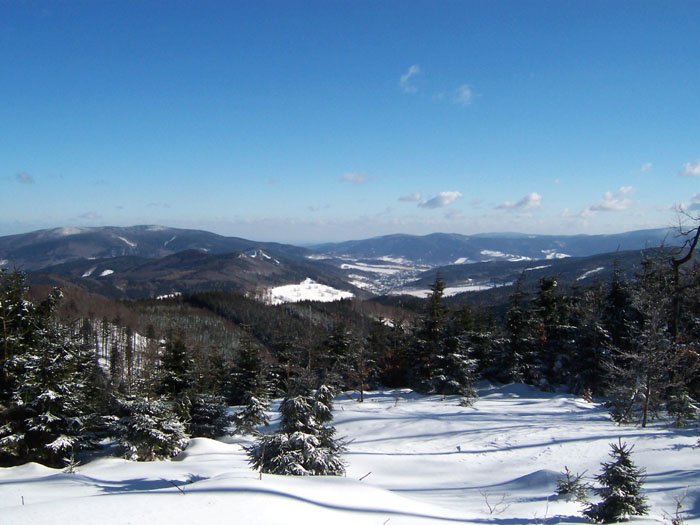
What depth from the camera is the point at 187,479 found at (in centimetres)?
1019

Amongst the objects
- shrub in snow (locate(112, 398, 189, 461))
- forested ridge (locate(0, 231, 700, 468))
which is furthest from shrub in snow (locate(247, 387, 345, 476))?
shrub in snow (locate(112, 398, 189, 461))

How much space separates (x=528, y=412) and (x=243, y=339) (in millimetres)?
19088

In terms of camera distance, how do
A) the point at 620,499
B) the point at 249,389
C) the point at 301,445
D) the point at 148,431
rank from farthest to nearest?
the point at 249,389, the point at 148,431, the point at 301,445, the point at 620,499

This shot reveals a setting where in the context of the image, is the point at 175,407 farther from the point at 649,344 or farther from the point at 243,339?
Result: the point at 649,344

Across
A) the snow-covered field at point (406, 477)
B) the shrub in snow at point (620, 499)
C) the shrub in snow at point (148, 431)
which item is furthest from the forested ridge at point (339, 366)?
the shrub in snow at point (620, 499)

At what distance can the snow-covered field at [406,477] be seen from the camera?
584 cm

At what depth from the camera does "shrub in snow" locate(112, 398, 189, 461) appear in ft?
49.1

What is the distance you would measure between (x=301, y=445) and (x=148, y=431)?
28.3 feet

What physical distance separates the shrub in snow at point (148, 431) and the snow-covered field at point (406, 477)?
782 mm

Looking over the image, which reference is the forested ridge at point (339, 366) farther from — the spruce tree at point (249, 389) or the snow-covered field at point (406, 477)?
the snow-covered field at point (406, 477)

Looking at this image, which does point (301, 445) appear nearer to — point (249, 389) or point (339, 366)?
point (249, 389)

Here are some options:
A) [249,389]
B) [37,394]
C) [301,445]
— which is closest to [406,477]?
[301,445]

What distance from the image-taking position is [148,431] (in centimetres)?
1495

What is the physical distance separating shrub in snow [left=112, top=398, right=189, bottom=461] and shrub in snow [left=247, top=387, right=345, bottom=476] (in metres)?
6.91
